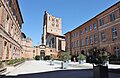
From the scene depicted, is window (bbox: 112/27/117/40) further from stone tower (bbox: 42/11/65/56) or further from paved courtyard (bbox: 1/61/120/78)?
stone tower (bbox: 42/11/65/56)

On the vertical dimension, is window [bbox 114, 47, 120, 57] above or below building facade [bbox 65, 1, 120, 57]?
below

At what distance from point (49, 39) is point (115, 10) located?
171 feet

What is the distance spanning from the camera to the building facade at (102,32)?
25.0 m

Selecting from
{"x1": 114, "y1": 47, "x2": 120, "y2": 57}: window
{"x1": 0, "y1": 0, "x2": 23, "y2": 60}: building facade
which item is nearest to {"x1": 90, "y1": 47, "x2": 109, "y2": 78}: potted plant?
{"x1": 0, "y1": 0, "x2": 23, "y2": 60}: building facade

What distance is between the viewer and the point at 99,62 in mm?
8445

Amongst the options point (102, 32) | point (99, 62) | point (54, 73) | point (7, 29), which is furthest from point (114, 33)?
point (99, 62)

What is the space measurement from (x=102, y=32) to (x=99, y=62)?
72.5ft

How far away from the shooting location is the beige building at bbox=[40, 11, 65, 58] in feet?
213

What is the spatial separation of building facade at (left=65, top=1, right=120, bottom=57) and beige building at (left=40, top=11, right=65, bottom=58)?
23749 millimetres

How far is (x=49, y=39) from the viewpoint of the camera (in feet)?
245

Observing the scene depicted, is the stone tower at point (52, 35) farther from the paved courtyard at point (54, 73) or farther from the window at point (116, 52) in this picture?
the paved courtyard at point (54, 73)

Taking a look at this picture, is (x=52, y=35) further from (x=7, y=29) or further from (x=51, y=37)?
(x=7, y=29)

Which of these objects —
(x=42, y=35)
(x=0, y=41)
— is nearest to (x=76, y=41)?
(x=0, y=41)

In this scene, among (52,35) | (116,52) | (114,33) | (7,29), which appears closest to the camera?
(7,29)
